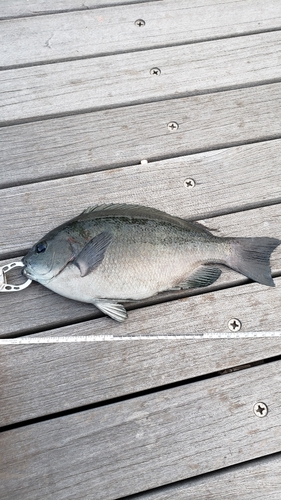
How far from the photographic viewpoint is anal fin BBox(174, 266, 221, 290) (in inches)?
89.5

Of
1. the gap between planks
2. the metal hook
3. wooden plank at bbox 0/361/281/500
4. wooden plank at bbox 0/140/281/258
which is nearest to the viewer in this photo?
wooden plank at bbox 0/361/281/500

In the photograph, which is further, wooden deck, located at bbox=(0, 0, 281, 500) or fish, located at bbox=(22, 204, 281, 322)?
fish, located at bbox=(22, 204, 281, 322)

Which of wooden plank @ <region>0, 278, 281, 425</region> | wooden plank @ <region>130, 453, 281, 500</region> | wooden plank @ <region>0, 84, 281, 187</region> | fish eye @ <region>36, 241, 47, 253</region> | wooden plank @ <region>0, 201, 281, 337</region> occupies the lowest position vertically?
wooden plank @ <region>130, 453, 281, 500</region>

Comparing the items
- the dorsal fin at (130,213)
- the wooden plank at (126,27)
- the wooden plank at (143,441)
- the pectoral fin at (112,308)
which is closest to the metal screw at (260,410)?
the wooden plank at (143,441)

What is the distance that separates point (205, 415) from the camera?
211 centimetres

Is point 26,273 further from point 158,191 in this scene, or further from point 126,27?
point 126,27

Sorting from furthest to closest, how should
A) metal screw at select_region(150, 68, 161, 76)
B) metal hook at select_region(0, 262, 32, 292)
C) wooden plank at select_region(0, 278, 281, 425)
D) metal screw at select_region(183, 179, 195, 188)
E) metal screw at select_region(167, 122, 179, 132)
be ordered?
metal screw at select_region(150, 68, 161, 76), metal screw at select_region(167, 122, 179, 132), metal screw at select_region(183, 179, 195, 188), metal hook at select_region(0, 262, 32, 292), wooden plank at select_region(0, 278, 281, 425)

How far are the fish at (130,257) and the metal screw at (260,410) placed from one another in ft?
1.86

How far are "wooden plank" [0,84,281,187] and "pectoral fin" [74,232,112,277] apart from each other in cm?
66

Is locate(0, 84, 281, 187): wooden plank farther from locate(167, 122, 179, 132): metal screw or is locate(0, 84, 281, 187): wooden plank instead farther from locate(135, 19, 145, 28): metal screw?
locate(135, 19, 145, 28): metal screw

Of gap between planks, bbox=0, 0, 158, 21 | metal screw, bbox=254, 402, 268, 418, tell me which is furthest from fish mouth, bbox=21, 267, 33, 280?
gap between planks, bbox=0, 0, 158, 21

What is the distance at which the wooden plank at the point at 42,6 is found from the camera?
3.18m

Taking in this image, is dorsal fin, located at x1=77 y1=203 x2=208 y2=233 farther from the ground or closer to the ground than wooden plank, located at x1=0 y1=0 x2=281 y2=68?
closer to the ground

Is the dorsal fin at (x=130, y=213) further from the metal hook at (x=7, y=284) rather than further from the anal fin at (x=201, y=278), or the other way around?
the metal hook at (x=7, y=284)
